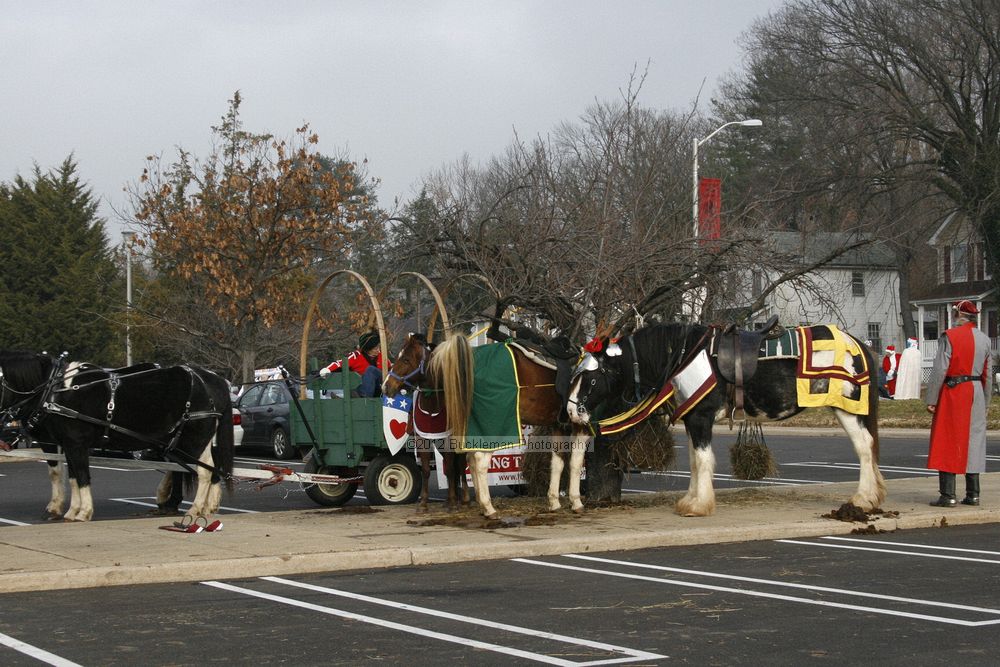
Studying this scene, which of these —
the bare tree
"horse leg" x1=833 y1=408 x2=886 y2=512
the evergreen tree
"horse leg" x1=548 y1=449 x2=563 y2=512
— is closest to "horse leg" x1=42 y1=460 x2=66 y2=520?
"horse leg" x1=548 y1=449 x2=563 y2=512

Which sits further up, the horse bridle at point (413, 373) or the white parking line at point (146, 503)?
the horse bridle at point (413, 373)

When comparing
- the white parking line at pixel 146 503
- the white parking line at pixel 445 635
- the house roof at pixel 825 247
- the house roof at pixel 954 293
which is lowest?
the white parking line at pixel 445 635

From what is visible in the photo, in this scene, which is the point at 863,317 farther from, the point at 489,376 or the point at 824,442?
the point at 489,376

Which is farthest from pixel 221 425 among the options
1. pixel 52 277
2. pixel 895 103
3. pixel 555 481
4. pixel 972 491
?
pixel 52 277

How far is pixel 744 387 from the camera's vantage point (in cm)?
1269

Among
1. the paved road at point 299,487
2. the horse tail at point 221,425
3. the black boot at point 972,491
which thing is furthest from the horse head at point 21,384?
the black boot at point 972,491

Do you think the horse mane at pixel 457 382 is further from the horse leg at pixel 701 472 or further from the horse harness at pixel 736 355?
the horse harness at pixel 736 355

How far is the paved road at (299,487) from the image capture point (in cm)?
1535

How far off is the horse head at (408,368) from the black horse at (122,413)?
202 cm

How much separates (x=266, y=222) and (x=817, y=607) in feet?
59.4

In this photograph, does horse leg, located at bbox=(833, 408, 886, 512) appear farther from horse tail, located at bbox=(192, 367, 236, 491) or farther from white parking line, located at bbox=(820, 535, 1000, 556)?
horse tail, located at bbox=(192, 367, 236, 491)

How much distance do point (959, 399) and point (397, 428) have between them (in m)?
5.98

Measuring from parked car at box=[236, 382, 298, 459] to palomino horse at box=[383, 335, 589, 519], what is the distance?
1234 cm

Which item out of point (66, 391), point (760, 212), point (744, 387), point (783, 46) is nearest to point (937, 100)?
point (783, 46)
